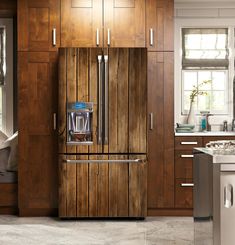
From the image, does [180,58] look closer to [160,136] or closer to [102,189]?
[160,136]

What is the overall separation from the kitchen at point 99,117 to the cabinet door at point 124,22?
1 centimetres

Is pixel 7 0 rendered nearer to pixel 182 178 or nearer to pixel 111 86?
pixel 111 86

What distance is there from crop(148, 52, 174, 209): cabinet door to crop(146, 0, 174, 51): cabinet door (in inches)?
3.8

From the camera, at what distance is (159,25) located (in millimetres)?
5887

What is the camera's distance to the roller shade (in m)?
6.65

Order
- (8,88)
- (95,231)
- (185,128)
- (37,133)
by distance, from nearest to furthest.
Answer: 1. (95,231)
2. (37,133)
3. (185,128)
4. (8,88)

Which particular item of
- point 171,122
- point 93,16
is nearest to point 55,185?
point 171,122

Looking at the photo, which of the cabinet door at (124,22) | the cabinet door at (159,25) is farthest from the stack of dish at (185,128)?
the cabinet door at (124,22)

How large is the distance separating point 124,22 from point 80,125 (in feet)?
3.98

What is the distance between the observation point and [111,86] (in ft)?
18.5

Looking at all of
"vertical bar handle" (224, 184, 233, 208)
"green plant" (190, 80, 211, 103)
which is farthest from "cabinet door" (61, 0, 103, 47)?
"vertical bar handle" (224, 184, 233, 208)

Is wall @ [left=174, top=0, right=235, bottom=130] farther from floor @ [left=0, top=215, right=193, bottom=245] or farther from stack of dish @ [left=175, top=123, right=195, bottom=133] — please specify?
floor @ [left=0, top=215, right=193, bottom=245]

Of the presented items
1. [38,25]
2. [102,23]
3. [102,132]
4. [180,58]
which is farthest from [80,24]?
[180,58]

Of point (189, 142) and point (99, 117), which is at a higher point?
point (99, 117)
